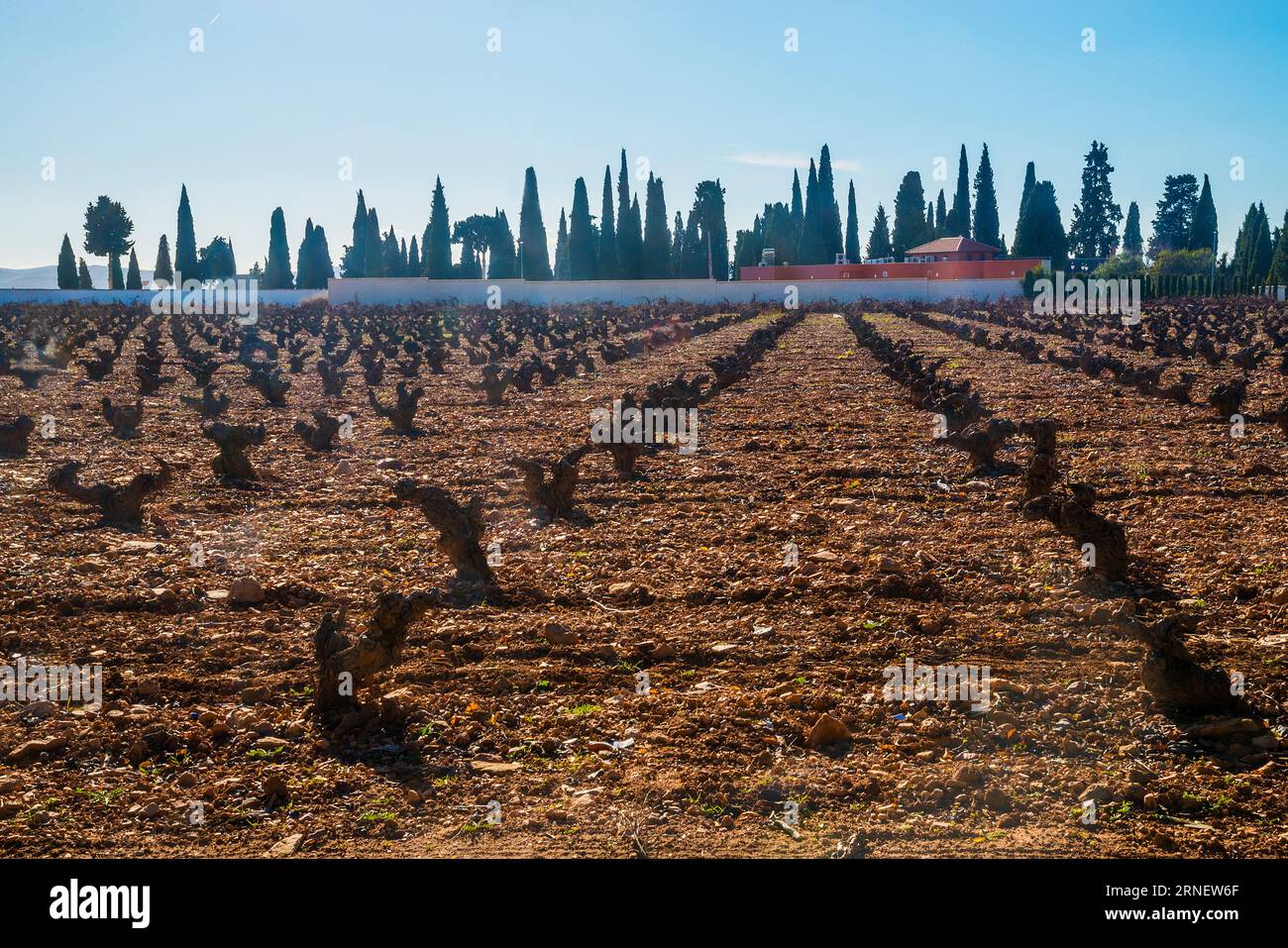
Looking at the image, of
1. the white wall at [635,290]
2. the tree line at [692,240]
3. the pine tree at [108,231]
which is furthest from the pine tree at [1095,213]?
the pine tree at [108,231]

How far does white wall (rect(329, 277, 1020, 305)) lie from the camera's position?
6706cm

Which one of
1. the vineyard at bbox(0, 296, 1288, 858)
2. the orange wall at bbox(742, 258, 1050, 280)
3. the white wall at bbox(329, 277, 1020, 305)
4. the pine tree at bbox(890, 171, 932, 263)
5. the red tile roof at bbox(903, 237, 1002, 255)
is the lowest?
the vineyard at bbox(0, 296, 1288, 858)

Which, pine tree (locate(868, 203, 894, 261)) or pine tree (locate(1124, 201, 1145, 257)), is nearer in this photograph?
pine tree (locate(868, 203, 894, 261))

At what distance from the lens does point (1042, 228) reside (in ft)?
272

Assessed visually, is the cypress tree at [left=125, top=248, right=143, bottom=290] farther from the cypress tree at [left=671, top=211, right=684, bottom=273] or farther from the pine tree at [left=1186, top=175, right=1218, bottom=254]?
the pine tree at [left=1186, top=175, right=1218, bottom=254]

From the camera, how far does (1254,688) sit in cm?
559

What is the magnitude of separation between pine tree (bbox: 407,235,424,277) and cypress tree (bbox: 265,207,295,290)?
9.79 meters

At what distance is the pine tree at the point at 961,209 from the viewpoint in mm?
96188

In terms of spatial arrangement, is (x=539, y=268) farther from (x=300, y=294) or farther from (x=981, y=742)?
(x=981, y=742)

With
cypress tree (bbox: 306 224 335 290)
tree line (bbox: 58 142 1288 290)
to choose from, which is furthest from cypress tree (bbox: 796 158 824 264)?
cypress tree (bbox: 306 224 335 290)

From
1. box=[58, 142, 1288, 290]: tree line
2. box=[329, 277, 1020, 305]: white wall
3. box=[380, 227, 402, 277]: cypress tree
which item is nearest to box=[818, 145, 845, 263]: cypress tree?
box=[58, 142, 1288, 290]: tree line

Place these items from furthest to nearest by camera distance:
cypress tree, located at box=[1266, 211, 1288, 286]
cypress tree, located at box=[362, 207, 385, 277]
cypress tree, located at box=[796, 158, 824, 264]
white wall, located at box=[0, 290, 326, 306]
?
cypress tree, located at box=[796, 158, 824, 264], cypress tree, located at box=[362, 207, 385, 277], cypress tree, located at box=[1266, 211, 1288, 286], white wall, located at box=[0, 290, 326, 306]

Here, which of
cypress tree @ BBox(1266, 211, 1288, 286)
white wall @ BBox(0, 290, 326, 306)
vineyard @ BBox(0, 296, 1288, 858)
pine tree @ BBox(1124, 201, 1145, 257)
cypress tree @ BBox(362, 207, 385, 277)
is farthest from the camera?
pine tree @ BBox(1124, 201, 1145, 257)

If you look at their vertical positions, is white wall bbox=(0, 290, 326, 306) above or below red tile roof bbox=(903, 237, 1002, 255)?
below
